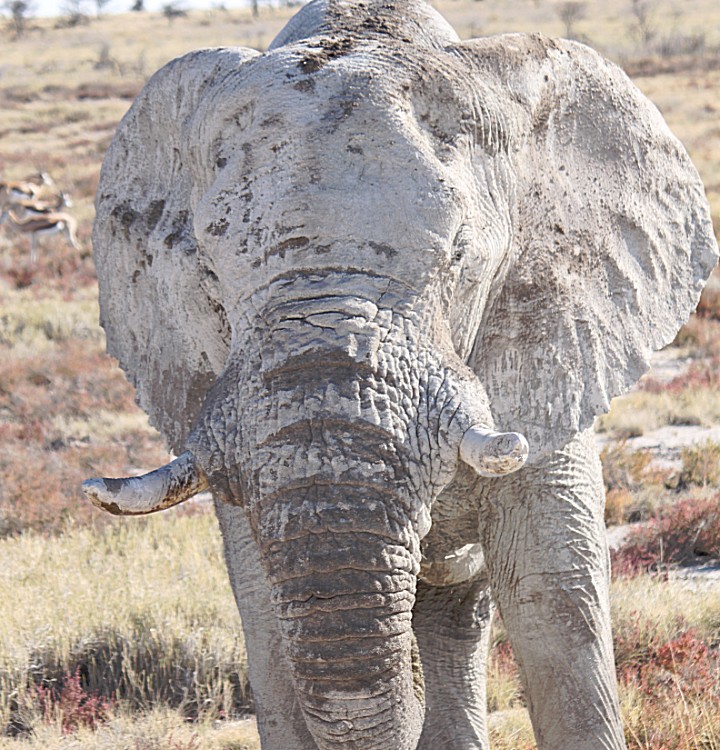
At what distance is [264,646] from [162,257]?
3.31 feet

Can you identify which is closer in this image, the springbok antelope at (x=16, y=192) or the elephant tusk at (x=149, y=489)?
the elephant tusk at (x=149, y=489)

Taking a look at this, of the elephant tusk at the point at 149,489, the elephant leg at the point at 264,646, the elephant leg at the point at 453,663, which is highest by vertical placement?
the elephant tusk at the point at 149,489

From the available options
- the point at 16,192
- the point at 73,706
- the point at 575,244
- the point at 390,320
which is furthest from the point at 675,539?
the point at 16,192

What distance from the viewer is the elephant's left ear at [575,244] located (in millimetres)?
2787

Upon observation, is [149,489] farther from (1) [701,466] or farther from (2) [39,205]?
(2) [39,205]

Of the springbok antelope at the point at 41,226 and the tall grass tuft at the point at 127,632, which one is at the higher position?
the tall grass tuft at the point at 127,632

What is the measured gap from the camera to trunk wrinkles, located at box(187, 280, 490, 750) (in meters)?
2.13

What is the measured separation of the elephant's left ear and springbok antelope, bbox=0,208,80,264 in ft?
50.3

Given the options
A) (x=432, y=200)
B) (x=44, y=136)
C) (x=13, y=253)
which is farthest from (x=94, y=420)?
Answer: (x=44, y=136)

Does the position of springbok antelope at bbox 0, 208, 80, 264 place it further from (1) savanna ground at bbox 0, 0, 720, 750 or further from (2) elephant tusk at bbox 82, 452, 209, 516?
(2) elephant tusk at bbox 82, 452, 209, 516

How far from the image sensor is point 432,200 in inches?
94.9

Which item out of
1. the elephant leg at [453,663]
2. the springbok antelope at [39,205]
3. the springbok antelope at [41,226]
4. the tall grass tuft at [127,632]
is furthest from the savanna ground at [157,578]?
the springbok antelope at [39,205]

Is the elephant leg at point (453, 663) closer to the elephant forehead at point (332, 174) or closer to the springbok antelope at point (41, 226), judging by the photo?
the elephant forehead at point (332, 174)

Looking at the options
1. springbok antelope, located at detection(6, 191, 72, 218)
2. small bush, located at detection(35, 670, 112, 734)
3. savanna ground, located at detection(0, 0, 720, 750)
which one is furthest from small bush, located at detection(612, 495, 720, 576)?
springbok antelope, located at detection(6, 191, 72, 218)
